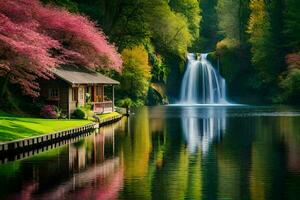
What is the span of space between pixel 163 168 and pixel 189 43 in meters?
90.7

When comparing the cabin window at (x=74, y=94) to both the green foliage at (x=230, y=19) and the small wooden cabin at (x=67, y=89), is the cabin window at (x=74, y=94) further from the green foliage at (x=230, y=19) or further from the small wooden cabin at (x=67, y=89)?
the green foliage at (x=230, y=19)

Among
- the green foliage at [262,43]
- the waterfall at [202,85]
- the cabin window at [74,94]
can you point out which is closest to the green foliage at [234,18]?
the green foliage at [262,43]

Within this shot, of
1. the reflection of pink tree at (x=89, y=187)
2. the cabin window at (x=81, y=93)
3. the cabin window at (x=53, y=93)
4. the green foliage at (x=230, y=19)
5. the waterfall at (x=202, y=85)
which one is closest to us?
the reflection of pink tree at (x=89, y=187)

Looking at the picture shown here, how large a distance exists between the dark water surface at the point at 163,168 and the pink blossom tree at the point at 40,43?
7.69 meters

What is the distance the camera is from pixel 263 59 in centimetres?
11606

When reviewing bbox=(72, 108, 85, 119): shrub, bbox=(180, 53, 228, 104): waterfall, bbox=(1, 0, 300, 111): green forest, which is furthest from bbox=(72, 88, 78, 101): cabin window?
bbox=(180, 53, 228, 104): waterfall

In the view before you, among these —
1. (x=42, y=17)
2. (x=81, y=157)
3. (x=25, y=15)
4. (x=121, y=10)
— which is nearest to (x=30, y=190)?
(x=81, y=157)

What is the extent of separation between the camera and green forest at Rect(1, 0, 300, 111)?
9325 centimetres

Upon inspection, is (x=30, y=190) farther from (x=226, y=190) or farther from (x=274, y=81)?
(x=274, y=81)

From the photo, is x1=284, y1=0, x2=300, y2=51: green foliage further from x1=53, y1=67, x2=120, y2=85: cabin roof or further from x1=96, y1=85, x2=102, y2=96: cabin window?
x1=53, y1=67, x2=120, y2=85: cabin roof

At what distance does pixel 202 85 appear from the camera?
12312 centimetres

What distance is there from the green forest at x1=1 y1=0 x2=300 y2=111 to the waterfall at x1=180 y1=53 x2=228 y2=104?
131 cm

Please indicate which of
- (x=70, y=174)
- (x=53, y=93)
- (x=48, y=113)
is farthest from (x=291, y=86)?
(x=70, y=174)

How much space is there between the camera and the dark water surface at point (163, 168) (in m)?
25.2
